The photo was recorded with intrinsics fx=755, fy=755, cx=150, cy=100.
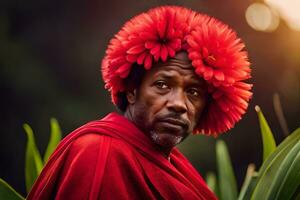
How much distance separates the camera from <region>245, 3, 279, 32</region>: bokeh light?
1013 centimetres

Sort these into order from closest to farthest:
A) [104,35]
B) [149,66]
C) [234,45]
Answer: [149,66] < [234,45] < [104,35]

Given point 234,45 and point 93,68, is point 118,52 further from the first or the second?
point 93,68

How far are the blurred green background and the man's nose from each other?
6.94m

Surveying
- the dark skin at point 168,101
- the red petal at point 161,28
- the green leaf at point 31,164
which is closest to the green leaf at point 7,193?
the dark skin at point 168,101

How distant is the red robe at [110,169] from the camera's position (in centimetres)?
242

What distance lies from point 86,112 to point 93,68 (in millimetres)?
637

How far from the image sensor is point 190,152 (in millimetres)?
9609

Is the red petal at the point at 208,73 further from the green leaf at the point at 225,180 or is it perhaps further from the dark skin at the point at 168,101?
the green leaf at the point at 225,180

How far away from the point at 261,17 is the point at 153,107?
25.9 ft

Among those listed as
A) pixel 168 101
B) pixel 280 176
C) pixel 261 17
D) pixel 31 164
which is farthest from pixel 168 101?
pixel 261 17

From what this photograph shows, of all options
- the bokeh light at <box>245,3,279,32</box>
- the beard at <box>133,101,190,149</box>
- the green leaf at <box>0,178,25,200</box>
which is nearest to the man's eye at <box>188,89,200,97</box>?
the beard at <box>133,101,190,149</box>

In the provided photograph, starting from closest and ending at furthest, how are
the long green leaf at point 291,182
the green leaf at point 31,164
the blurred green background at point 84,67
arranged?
the long green leaf at point 291,182 < the green leaf at point 31,164 < the blurred green background at point 84,67

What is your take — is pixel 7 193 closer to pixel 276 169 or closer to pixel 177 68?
pixel 177 68

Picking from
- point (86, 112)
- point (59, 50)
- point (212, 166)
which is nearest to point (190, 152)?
point (212, 166)
